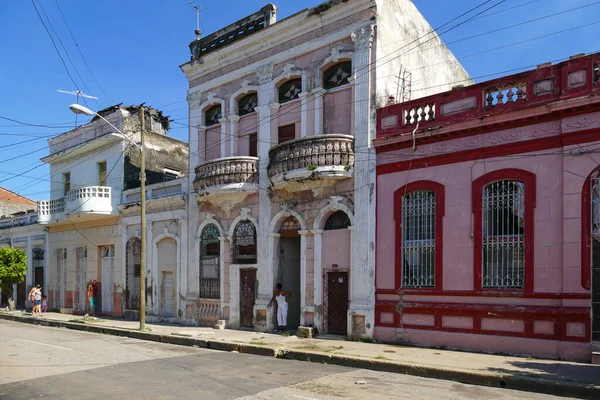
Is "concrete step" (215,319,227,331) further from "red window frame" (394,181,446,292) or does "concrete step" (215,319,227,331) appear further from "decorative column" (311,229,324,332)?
"red window frame" (394,181,446,292)

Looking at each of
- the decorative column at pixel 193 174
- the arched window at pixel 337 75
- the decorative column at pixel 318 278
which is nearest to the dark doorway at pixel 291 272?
the decorative column at pixel 318 278

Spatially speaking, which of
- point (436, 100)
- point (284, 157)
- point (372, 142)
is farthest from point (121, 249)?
point (436, 100)

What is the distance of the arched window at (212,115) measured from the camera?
18.9m

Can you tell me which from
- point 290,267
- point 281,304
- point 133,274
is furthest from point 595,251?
point 133,274

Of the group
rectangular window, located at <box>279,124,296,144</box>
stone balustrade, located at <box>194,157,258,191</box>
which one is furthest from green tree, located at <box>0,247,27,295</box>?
rectangular window, located at <box>279,124,296,144</box>

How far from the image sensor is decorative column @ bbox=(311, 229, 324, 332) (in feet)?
48.4

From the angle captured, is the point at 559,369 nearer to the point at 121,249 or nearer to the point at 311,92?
the point at 311,92

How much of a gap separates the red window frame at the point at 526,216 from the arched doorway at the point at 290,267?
5.89 metres

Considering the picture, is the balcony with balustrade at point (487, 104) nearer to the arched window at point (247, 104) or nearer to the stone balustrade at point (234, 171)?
the stone balustrade at point (234, 171)

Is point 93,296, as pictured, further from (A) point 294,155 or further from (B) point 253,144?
(A) point 294,155

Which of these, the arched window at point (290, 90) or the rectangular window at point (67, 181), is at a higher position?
the arched window at point (290, 90)

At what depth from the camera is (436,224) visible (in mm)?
12664

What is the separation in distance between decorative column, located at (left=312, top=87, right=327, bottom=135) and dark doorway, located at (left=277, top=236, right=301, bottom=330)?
11.3 feet

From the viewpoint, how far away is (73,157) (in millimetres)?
25250
